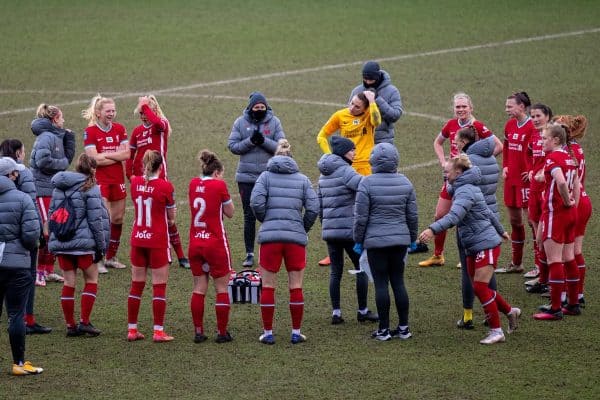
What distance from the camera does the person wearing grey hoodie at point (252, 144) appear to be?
1565 cm

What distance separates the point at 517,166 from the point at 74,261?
6.06 metres

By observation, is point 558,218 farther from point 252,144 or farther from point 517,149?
point 252,144

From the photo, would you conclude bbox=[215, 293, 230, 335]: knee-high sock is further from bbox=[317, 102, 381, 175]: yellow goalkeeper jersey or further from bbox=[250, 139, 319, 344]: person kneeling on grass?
bbox=[317, 102, 381, 175]: yellow goalkeeper jersey

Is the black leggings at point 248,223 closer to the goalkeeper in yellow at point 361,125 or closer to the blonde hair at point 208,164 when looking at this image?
the goalkeeper in yellow at point 361,125

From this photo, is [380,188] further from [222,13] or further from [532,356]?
[222,13]

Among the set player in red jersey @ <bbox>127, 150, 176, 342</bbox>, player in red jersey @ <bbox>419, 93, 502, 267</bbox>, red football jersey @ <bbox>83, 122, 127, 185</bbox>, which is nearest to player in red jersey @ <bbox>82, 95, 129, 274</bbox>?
red football jersey @ <bbox>83, 122, 127, 185</bbox>

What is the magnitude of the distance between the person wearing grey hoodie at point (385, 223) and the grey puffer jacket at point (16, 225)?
11.3ft

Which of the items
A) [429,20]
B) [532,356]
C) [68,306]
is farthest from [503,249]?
[429,20]

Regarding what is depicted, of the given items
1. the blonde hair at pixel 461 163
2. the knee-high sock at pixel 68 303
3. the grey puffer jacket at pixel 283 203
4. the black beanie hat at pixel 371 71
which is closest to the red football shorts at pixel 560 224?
the blonde hair at pixel 461 163

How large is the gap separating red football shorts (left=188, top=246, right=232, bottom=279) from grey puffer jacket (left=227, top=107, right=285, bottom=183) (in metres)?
3.20

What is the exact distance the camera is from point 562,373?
1172 centimetres

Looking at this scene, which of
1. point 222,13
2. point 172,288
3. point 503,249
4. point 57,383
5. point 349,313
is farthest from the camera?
point 222,13

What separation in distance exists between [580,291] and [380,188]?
3107mm

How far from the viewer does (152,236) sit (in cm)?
1271
